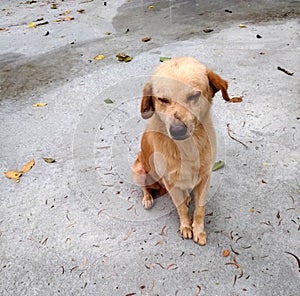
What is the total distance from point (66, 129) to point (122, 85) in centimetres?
107

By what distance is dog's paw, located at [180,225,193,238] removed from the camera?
2301 millimetres

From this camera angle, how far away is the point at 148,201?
259 cm

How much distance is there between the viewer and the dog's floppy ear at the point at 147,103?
2.07 metres

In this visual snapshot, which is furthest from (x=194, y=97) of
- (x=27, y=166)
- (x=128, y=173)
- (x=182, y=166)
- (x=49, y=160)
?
(x=27, y=166)

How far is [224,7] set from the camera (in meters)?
6.58

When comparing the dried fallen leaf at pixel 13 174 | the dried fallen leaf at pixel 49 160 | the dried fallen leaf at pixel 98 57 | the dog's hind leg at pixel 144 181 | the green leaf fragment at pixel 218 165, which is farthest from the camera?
the dried fallen leaf at pixel 98 57

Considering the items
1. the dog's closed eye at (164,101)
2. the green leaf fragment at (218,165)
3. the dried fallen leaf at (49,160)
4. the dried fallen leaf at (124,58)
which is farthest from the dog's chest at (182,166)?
the dried fallen leaf at (124,58)

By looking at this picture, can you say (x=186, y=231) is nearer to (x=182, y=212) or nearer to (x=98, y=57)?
(x=182, y=212)

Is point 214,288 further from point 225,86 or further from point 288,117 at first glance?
point 288,117

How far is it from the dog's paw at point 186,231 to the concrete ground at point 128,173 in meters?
0.05

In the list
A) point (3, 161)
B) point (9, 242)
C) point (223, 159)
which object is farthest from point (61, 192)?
point (223, 159)

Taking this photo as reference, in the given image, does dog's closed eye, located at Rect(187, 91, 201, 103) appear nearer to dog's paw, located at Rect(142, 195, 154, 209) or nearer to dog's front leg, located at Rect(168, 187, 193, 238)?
dog's front leg, located at Rect(168, 187, 193, 238)

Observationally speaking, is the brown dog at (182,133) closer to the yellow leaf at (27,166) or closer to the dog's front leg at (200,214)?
the dog's front leg at (200,214)

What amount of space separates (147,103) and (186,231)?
0.94 metres
